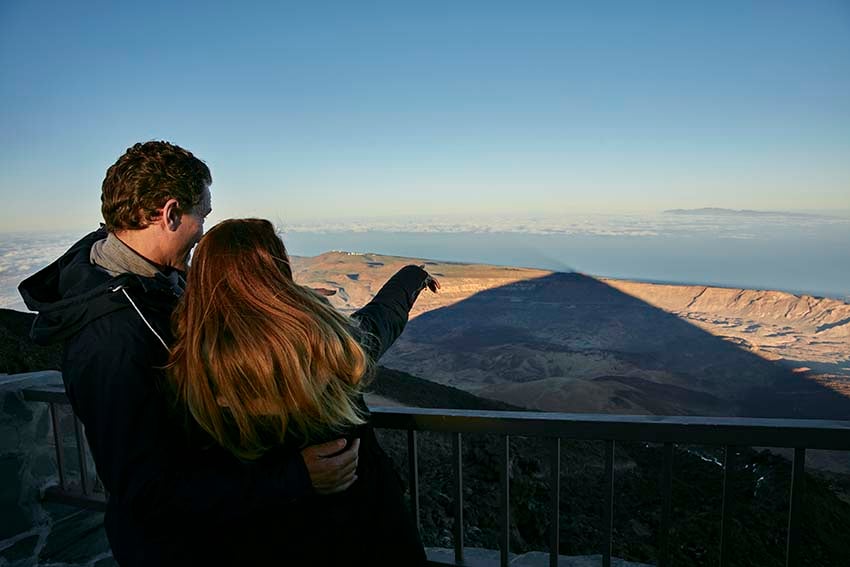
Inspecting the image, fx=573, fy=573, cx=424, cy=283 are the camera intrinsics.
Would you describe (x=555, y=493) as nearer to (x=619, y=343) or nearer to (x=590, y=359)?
(x=590, y=359)

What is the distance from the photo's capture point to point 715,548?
905 centimetres

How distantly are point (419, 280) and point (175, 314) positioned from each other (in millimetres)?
1190

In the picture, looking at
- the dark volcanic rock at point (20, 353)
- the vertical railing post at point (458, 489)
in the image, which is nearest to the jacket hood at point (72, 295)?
the vertical railing post at point (458, 489)

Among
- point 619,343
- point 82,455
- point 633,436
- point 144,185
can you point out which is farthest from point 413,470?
point 619,343

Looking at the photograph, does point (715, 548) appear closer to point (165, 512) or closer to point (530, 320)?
point (165, 512)

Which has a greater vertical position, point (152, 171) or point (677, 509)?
point (152, 171)

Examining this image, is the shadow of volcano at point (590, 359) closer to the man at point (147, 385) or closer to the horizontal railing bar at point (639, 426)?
the horizontal railing bar at point (639, 426)

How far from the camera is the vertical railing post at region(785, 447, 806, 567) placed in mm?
1891

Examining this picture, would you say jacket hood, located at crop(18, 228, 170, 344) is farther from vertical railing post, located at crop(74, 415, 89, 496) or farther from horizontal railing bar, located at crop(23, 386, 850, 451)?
vertical railing post, located at crop(74, 415, 89, 496)

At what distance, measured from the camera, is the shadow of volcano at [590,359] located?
29.2 metres

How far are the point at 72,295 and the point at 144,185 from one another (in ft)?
1.12

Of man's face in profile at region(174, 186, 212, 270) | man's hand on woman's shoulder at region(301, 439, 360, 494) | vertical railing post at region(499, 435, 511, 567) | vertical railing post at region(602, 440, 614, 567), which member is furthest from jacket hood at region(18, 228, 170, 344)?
vertical railing post at region(602, 440, 614, 567)

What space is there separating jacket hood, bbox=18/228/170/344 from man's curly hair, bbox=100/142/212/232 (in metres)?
0.16

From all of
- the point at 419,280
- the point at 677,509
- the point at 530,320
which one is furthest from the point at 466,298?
the point at 419,280
